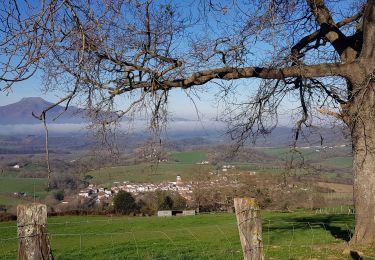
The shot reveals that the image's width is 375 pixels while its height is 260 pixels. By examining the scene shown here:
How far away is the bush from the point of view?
119ft

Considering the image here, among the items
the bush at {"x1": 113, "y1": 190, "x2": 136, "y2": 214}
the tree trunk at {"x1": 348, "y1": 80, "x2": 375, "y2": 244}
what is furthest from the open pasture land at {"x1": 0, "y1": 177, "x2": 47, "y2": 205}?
the tree trunk at {"x1": 348, "y1": 80, "x2": 375, "y2": 244}

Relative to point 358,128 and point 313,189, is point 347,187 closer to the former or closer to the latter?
point 313,189

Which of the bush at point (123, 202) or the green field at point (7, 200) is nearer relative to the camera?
the green field at point (7, 200)

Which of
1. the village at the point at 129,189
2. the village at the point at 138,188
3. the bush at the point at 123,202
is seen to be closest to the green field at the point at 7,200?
the village at the point at 138,188

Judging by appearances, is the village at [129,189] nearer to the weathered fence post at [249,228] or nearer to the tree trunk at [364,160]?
the tree trunk at [364,160]

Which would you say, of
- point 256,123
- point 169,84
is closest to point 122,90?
point 169,84

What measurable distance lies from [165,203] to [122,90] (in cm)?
2927

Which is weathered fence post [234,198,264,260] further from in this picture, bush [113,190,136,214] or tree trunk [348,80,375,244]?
bush [113,190,136,214]

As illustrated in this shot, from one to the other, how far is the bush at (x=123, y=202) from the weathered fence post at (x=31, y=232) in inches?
1261

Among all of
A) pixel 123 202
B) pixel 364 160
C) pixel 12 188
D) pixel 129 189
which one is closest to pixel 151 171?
pixel 364 160

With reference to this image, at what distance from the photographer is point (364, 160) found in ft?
33.9

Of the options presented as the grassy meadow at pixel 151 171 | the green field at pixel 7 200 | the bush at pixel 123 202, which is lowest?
the bush at pixel 123 202

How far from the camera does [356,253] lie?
9375 mm

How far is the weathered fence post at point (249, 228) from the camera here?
17.1 ft
